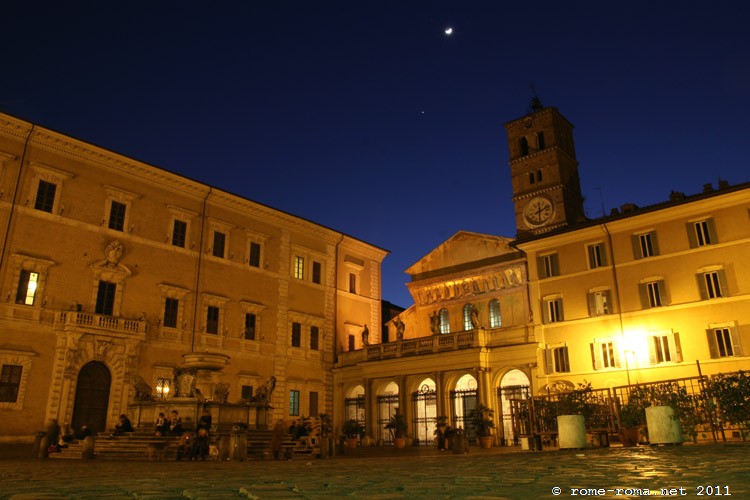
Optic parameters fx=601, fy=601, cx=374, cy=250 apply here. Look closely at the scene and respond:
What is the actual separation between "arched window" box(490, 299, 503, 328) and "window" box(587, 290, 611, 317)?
9803 mm

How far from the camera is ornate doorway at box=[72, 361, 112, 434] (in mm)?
27766

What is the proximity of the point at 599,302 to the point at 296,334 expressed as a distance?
18.5 m

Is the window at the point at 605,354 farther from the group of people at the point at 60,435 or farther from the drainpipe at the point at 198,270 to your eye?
the group of people at the point at 60,435

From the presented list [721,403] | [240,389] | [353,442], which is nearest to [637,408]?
[721,403]

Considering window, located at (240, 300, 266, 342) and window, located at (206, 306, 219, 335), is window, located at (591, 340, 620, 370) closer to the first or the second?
window, located at (240, 300, 266, 342)

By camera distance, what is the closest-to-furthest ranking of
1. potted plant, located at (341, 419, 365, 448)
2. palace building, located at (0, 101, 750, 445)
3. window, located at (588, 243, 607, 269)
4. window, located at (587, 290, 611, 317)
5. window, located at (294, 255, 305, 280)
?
palace building, located at (0, 101, 750, 445)
window, located at (587, 290, 611, 317)
window, located at (588, 243, 607, 269)
potted plant, located at (341, 419, 365, 448)
window, located at (294, 255, 305, 280)

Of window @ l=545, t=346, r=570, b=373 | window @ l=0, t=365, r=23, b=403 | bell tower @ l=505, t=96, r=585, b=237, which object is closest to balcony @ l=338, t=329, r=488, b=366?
window @ l=545, t=346, r=570, b=373

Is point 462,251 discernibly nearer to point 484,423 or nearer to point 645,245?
point 645,245

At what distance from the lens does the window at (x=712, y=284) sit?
93.4 feet

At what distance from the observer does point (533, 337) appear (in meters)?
33.5

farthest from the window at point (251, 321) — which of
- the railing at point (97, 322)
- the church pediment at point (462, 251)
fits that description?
the church pediment at point (462, 251)

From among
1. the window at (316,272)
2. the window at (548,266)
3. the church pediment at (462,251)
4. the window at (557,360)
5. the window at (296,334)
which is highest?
the church pediment at (462,251)

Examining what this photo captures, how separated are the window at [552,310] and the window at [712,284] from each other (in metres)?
7.12

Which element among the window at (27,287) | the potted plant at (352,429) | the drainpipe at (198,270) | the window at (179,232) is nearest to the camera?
the window at (27,287)
